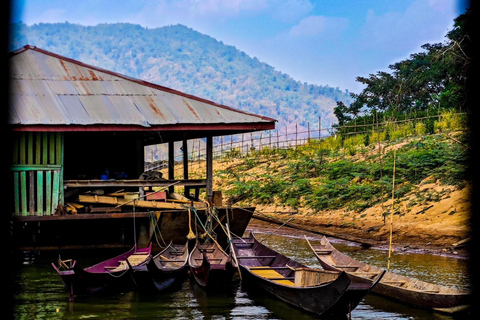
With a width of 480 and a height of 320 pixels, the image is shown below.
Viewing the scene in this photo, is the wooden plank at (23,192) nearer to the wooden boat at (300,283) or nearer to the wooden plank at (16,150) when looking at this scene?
the wooden plank at (16,150)

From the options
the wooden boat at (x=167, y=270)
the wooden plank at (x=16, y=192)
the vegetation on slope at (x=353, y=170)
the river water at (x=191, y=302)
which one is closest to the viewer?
the river water at (x=191, y=302)

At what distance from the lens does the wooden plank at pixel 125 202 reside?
533 inches

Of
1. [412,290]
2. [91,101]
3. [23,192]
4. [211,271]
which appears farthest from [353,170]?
[23,192]

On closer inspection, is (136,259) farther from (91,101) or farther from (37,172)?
(91,101)

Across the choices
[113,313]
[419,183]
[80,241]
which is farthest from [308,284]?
[419,183]

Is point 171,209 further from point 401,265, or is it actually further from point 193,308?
point 401,265

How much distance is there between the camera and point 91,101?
14.0 metres

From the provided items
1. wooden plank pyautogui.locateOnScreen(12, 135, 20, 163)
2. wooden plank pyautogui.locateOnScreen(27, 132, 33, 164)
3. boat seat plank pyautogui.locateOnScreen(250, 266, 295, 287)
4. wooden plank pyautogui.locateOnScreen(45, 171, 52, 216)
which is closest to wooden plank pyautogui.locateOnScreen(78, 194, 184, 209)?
wooden plank pyautogui.locateOnScreen(45, 171, 52, 216)

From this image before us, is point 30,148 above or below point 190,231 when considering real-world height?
above

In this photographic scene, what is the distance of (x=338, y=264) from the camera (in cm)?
1199

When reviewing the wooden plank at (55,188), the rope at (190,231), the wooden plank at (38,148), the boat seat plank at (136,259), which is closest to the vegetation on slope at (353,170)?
the rope at (190,231)

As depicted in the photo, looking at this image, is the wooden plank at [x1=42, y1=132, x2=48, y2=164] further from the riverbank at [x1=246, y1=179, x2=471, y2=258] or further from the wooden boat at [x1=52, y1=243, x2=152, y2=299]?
the riverbank at [x1=246, y1=179, x2=471, y2=258]

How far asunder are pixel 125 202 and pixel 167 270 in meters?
2.98

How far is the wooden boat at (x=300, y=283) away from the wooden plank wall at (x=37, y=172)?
4.75 meters
